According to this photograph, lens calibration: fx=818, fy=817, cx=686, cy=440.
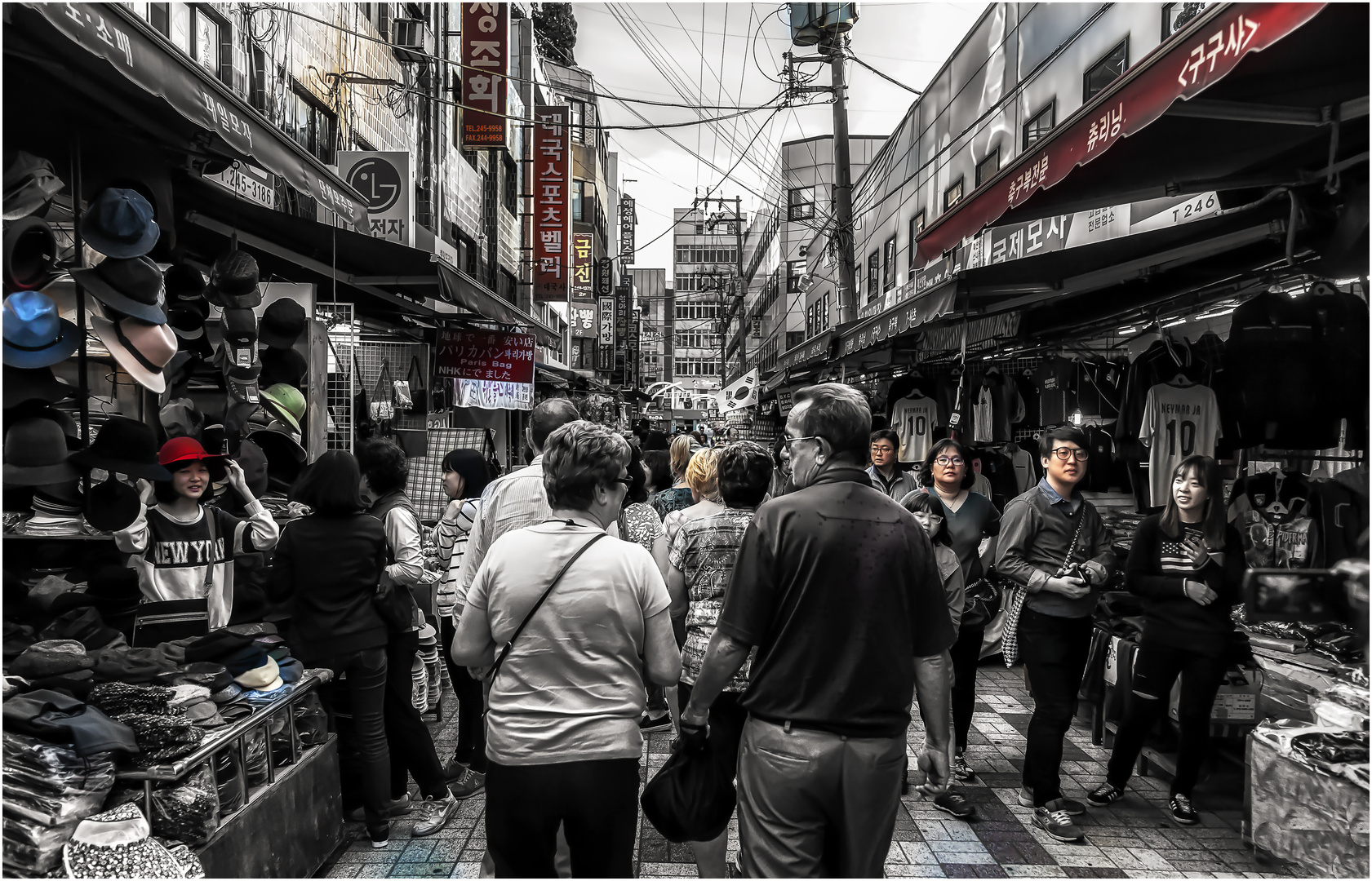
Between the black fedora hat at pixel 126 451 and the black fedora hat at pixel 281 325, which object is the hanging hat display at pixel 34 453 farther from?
the black fedora hat at pixel 281 325

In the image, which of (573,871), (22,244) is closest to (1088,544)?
(573,871)

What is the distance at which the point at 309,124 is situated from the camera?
9438 mm

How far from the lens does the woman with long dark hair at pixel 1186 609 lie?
446 cm

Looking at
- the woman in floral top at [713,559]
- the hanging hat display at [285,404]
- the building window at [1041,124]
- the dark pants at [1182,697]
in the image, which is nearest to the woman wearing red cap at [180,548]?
the hanging hat display at [285,404]

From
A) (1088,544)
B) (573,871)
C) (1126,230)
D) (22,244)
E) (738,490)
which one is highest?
(1126,230)

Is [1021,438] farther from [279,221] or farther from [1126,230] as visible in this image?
[279,221]

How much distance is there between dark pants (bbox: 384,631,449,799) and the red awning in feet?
13.1

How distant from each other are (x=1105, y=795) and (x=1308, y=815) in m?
1.45

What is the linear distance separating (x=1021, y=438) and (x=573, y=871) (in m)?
7.47

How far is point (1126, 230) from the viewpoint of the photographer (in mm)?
10031

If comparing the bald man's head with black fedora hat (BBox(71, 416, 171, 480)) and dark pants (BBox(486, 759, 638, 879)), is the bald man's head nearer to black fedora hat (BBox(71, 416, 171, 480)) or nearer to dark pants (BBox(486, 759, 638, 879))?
black fedora hat (BBox(71, 416, 171, 480))

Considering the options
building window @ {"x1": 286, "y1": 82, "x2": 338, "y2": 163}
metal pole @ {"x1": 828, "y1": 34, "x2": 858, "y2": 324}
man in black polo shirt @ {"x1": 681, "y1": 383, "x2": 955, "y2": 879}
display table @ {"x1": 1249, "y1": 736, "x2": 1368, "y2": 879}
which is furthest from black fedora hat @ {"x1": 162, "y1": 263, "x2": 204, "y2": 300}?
metal pole @ {"x1": 828, "y1": 34, "x2": 858, "y2": 324}

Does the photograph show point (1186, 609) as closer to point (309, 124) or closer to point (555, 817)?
point (555, 817)

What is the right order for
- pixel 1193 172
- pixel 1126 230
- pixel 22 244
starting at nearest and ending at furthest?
1. pixel 22 244
2. pixel 1193 172
3. pixel 1126 230
